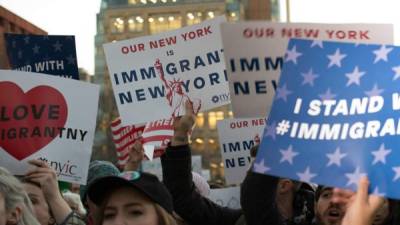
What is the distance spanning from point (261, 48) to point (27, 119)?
2.06m

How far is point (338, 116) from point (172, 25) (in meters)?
→ 82.2

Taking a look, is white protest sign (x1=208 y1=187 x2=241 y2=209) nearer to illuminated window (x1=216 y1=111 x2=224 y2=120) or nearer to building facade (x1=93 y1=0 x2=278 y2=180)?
building facade (x1=93 y1=0 x2=278 y2=180)

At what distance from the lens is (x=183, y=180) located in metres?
4.26

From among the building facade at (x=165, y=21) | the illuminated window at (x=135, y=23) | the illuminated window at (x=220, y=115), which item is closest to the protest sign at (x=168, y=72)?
the building facade at (x=165, y=21)

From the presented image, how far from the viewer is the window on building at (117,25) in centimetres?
8781

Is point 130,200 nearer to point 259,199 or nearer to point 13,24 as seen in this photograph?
point 259,199

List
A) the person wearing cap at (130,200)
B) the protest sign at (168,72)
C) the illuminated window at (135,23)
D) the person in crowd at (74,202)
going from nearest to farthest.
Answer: the person wearing cap at (130,200) < the person in crowd at (74,202) < the protest sign at (168,72) < the illuminated window at (135,23)

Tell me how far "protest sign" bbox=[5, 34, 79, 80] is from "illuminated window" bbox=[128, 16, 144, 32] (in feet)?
270

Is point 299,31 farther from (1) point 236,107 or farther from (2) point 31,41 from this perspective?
(2) point 31,41

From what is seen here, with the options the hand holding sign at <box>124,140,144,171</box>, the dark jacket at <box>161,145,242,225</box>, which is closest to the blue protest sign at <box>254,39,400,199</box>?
the dark jacket at <box>161,145,242,225</box>

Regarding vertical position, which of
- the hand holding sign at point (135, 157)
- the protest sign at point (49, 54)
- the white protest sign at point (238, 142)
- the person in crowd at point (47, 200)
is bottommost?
the white protest sign at point (238, 142)

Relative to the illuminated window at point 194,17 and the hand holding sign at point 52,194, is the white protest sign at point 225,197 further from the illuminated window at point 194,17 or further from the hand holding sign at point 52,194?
the illuminated window at point 194,17

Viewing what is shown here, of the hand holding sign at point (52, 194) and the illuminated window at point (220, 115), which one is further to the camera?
the illuminated window at point (220, 115)

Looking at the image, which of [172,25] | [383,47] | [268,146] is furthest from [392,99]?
[172,25]
